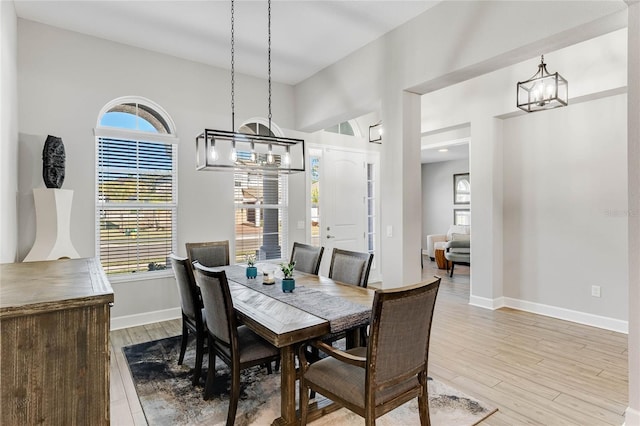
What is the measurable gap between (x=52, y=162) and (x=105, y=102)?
3.16 feet

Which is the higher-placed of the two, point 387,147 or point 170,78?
point 170,78

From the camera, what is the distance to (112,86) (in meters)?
3.96

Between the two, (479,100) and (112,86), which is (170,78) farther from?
(479,100)

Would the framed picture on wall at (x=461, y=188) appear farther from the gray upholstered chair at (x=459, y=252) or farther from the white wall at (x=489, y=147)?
the white wall at (x=489, y=147)

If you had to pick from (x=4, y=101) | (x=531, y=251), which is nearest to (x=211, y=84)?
(x=4, y=101)

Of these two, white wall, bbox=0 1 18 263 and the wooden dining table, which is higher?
white wall, bbox=0 1 18 263

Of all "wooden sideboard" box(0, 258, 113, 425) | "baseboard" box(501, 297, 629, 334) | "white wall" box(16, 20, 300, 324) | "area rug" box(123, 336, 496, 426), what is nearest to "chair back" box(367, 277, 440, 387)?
"area rug" box(123, 336, 496, 426)

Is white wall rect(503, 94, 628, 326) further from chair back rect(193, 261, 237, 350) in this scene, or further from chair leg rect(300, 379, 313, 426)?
chair back rect(193, 261, 237, 350)

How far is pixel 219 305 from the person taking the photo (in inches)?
84.4

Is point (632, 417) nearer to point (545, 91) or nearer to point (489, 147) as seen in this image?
point (545, 91)

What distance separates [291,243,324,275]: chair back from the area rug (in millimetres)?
1080

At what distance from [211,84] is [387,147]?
2.58m

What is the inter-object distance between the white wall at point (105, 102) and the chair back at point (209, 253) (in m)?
0.52

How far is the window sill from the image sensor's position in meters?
3.99
